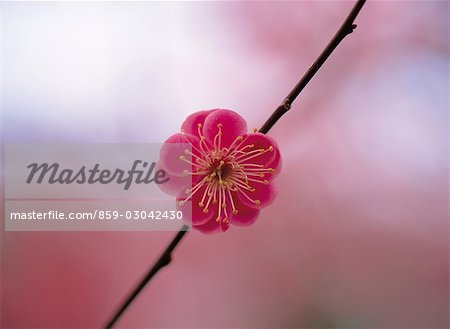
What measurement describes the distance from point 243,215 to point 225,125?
86 millimetres

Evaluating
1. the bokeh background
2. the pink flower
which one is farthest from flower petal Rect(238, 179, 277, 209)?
the bokeh background

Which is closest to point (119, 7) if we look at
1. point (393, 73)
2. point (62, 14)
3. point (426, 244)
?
point (62, 14)

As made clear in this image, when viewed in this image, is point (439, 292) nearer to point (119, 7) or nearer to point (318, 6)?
point (318, 6)

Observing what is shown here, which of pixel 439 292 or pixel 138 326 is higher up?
pixel 439 292

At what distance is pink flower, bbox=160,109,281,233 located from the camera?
0.36m

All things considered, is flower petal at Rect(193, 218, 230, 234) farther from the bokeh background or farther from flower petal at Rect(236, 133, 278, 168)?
the bokeh background

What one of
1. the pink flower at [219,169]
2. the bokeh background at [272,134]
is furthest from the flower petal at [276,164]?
the bokeh background at [272,134]

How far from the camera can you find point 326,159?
2.06 feet

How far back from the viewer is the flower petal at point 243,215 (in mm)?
381

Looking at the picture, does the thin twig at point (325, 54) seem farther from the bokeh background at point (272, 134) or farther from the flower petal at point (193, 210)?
the bokeh background at point (272, 134)

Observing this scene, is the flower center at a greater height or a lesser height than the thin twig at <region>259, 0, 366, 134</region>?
lesser

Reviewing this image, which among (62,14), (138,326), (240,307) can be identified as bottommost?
(138,326)

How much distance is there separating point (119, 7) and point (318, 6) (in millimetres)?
300

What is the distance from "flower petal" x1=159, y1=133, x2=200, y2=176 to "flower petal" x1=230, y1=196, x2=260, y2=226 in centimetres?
6
